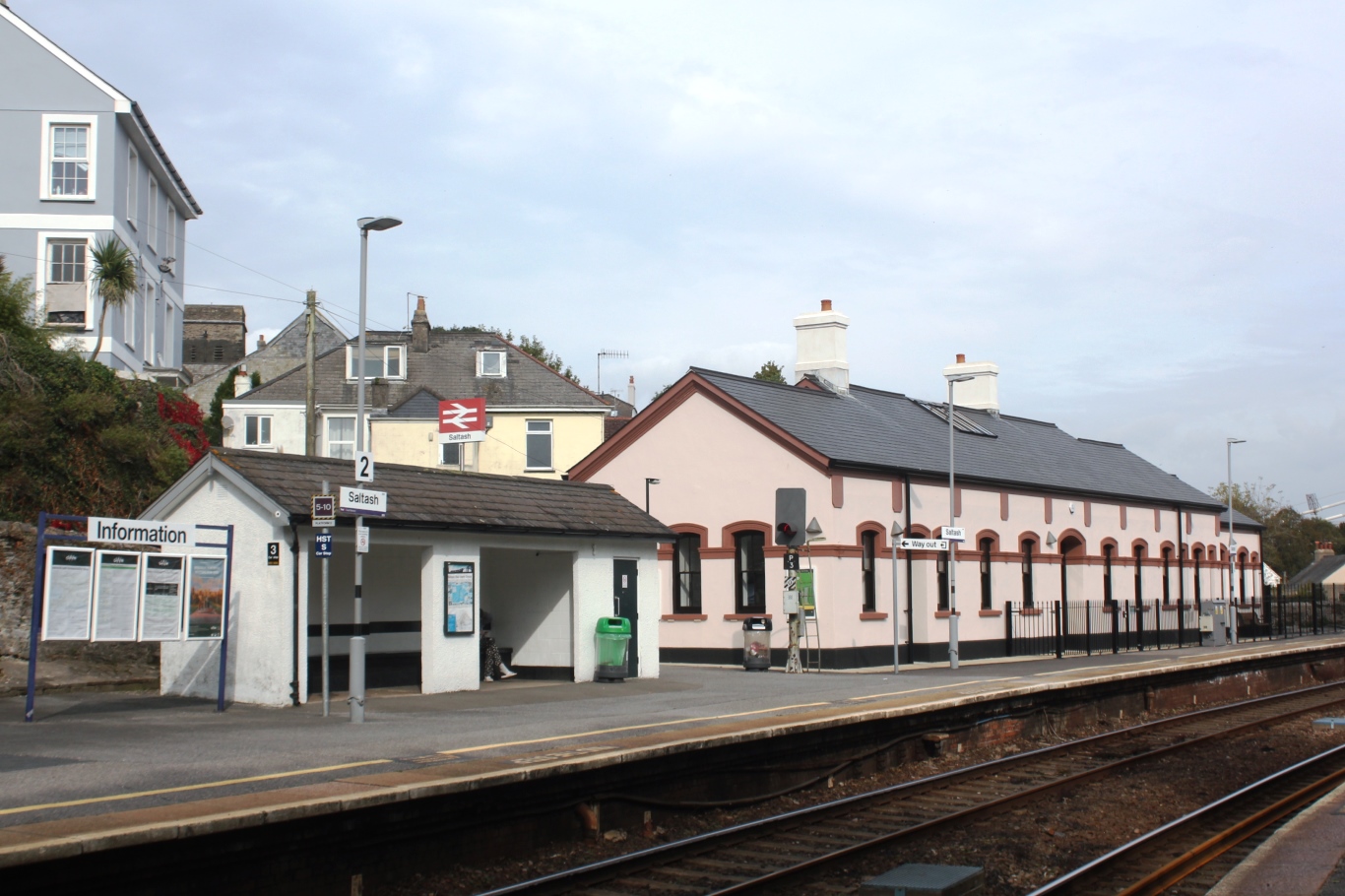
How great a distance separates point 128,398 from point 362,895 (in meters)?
19.5

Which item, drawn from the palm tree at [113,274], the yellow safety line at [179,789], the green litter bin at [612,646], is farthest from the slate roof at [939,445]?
the yellow safety line at [179,789]

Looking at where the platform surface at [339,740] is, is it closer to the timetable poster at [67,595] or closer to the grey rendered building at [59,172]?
the timetable poster at [67,595]

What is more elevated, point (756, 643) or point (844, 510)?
point (844, 510)

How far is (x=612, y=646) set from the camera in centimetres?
A: 2125

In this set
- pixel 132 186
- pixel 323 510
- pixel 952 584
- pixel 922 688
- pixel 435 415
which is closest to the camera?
pixel 323 510

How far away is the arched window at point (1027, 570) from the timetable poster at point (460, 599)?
19.8 metres

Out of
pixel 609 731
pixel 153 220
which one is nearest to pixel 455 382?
pixel 153 220

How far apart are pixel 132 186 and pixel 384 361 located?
16.7m

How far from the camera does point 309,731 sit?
14023mm

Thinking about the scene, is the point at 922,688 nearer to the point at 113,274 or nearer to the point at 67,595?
the point at 67,595

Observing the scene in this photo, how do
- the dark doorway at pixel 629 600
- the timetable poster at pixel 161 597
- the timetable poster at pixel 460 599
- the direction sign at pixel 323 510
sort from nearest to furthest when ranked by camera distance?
1. the timetable poster at pixel 161 597
2. the direction sign at pixel 323 510
3. the timetable poster at pixel 460 599
4. the dark doorway at pixel 629 600

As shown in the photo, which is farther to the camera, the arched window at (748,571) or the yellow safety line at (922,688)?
the arched window at (748,571)

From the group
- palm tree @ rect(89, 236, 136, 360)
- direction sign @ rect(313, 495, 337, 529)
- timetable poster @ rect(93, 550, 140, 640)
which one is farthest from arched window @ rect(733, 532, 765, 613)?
timetable poster @ rect(93, 550, 140, 640)

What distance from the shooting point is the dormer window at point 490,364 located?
50.1 metres
